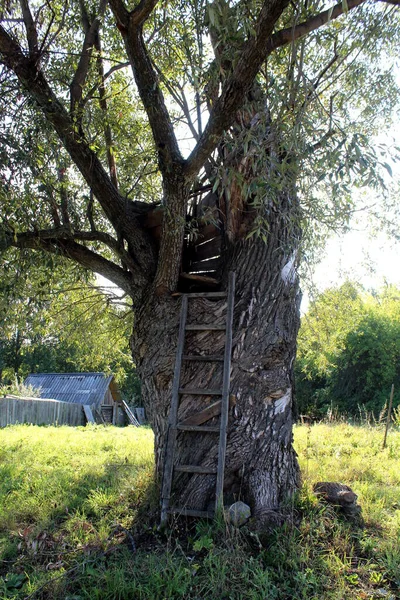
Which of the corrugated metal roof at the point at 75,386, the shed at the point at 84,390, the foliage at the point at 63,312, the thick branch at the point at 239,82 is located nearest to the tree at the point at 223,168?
the thick branch at the point at 239,82

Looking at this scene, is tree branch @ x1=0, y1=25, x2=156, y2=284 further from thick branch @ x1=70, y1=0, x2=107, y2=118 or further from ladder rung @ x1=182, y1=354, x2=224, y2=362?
ladder rung @ x1=182, y1=354, x2=224, y2=362

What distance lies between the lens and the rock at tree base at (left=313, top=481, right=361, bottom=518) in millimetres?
4766

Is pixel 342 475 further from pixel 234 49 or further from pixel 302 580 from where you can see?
pixel 234 49

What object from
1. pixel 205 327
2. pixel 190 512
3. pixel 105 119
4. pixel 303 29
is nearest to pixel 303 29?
pixel 303 29

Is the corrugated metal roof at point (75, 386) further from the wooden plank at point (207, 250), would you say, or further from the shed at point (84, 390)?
the wooden plank at point (207, 250)

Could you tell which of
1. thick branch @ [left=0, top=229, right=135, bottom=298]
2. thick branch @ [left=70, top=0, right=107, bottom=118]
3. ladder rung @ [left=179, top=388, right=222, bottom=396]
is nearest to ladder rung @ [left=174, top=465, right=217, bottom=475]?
ladder rung @ [left=179, top=388, right=222, bottom=396]

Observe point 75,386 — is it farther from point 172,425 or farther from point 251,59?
point 251,59

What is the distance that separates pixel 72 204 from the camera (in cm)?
691

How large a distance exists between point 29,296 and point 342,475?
17.3ft

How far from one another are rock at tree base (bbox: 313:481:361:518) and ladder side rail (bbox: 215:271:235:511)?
1.16 metres

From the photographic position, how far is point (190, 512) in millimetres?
4562

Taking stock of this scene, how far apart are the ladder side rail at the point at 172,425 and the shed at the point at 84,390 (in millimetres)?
22676

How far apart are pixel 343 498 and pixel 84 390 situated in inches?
1033

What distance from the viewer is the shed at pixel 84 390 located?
28156mm
